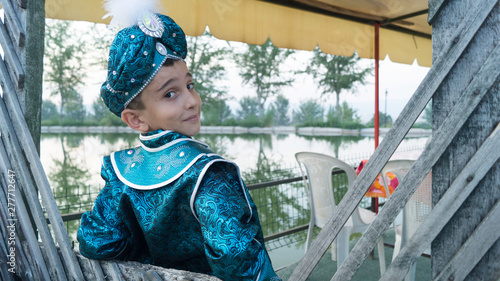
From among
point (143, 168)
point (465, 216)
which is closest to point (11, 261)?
point (143, 168)

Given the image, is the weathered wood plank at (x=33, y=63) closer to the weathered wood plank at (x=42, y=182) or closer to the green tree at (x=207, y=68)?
the weathered wood plank at (x=42, y=182)

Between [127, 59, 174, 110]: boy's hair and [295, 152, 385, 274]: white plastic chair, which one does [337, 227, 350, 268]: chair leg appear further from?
[127, 59, 174, 110]: boy's hair

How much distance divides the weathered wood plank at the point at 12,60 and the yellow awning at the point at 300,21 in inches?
30.3

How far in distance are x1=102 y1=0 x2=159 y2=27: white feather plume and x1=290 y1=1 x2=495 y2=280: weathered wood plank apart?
0.61 metres

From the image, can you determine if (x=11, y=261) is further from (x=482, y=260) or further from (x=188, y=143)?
(x=482, y=260)

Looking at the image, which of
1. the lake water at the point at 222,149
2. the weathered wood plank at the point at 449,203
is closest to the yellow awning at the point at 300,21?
the weathered wood plank at the point at 449,203

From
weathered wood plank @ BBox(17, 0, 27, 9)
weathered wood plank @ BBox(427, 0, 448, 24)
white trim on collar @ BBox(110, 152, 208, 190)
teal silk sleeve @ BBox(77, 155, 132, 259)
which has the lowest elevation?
teal silk sleeve @ BBox(77, 155, 132, 259)

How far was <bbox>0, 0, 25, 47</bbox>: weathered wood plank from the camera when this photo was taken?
1348mm

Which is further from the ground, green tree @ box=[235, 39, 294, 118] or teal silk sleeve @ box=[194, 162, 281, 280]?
green tree @ box=[235, 39, 294, 118]

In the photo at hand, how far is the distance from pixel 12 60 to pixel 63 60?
26.4 m

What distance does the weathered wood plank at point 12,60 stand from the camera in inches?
52.7

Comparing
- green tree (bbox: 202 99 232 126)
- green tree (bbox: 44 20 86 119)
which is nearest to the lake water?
green tree (bbox: 202 99 232 126)

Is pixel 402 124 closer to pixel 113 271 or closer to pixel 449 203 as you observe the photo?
pixel 449 203

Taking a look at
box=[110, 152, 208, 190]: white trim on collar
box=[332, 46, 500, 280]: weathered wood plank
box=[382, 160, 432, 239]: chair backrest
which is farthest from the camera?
box=[382, 160, 432, 239]: chair backrest
